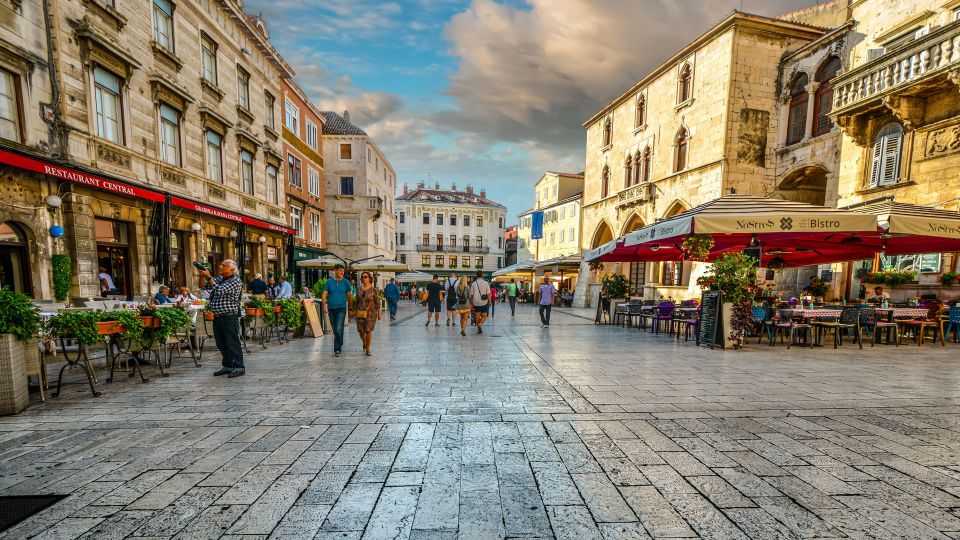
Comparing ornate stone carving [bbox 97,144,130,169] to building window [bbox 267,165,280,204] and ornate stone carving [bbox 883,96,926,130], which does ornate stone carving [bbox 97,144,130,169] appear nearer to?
building window [bbox 267,165,280,204]

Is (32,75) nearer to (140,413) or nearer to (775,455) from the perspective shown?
(140,413)

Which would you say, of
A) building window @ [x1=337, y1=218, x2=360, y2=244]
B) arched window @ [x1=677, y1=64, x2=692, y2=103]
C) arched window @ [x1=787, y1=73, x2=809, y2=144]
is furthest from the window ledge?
building window @ [x1=337, y1=218, x2=360, y2=244]

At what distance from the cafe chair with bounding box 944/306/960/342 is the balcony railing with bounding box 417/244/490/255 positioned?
49478 mm

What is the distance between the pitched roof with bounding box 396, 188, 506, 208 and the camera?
56.0 meters

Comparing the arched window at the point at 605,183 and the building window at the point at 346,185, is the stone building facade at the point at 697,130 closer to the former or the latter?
the arched window at the point at 605,183

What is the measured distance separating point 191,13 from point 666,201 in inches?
767

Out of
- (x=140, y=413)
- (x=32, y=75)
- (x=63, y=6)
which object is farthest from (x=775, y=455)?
(x=63, y=6)

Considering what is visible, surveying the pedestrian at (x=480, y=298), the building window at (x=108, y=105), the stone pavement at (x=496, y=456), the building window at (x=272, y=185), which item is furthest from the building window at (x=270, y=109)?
the stone pavement at (x=496, y=456)

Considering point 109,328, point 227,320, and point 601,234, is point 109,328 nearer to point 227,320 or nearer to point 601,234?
point 227,320

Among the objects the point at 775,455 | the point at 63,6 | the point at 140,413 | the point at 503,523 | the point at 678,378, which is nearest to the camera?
the point at 503,523

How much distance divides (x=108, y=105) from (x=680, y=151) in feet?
66.1

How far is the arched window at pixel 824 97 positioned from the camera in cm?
1313

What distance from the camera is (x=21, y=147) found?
748cm

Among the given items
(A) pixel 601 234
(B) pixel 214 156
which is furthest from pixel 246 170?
(A) pixel 601 234
